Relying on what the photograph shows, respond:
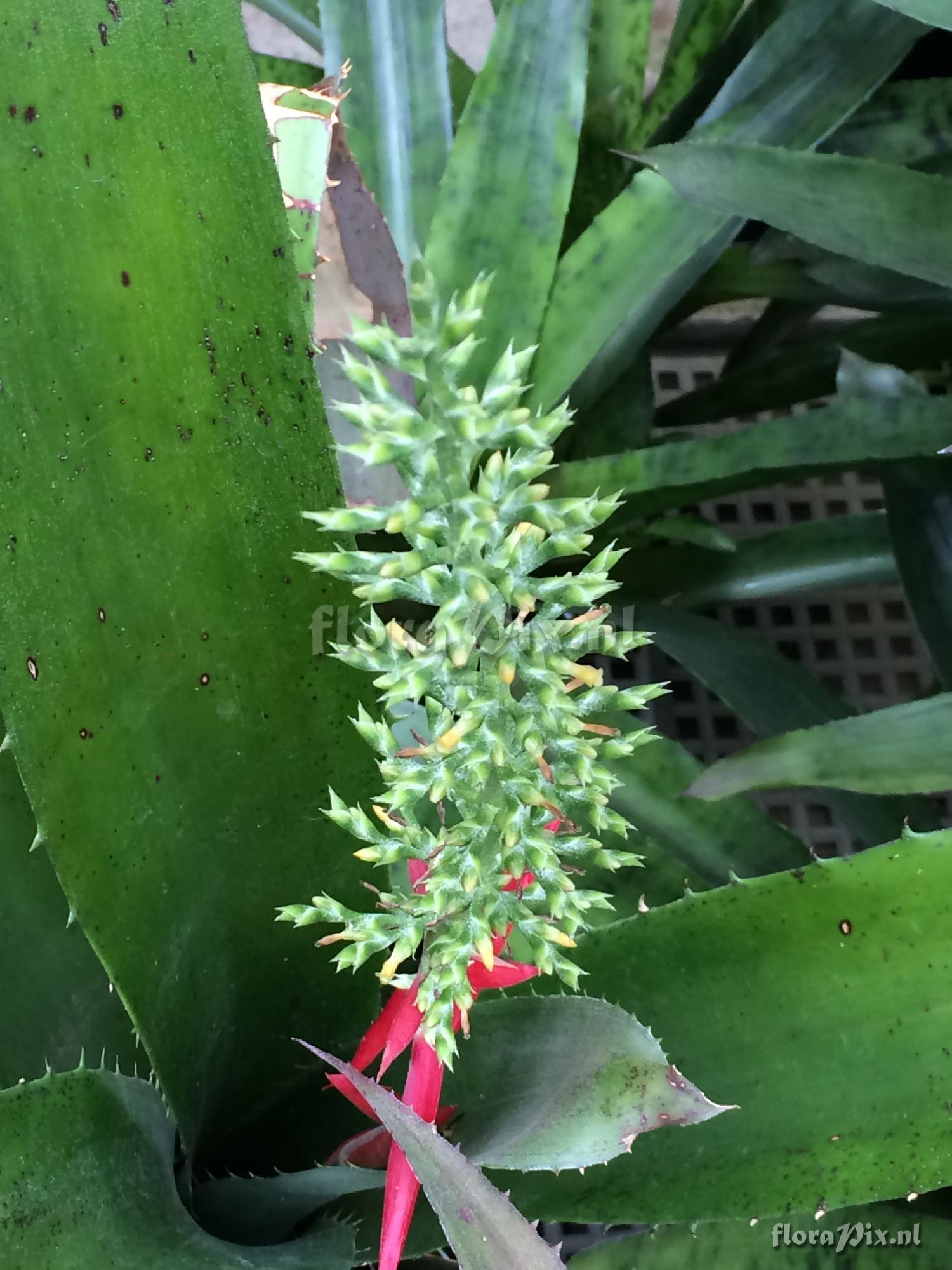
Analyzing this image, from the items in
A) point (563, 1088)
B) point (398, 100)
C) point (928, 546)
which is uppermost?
point (398, 100)

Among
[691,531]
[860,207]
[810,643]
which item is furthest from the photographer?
[810,643]

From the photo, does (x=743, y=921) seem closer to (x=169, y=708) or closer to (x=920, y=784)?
(x=920, y=784)

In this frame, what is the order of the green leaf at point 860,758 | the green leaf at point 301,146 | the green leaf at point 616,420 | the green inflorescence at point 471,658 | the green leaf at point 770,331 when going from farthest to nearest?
the green leaf at point 770,331 → the green leaf at point 616,420 → the green leaf at point 860,758 → the green leaf at point 301,146 → the green inflorescence at point 471,658

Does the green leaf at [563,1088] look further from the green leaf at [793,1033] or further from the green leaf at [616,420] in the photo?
the green leaf at [616,420]

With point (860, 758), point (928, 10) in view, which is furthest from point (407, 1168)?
point (928, 10)

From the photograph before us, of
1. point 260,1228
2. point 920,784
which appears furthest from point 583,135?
point 260,1228

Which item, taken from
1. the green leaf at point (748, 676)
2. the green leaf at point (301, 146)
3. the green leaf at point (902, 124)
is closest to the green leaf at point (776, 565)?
the green leaf at point (748, 676)

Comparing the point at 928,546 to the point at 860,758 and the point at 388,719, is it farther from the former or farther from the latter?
the point at 388,719
